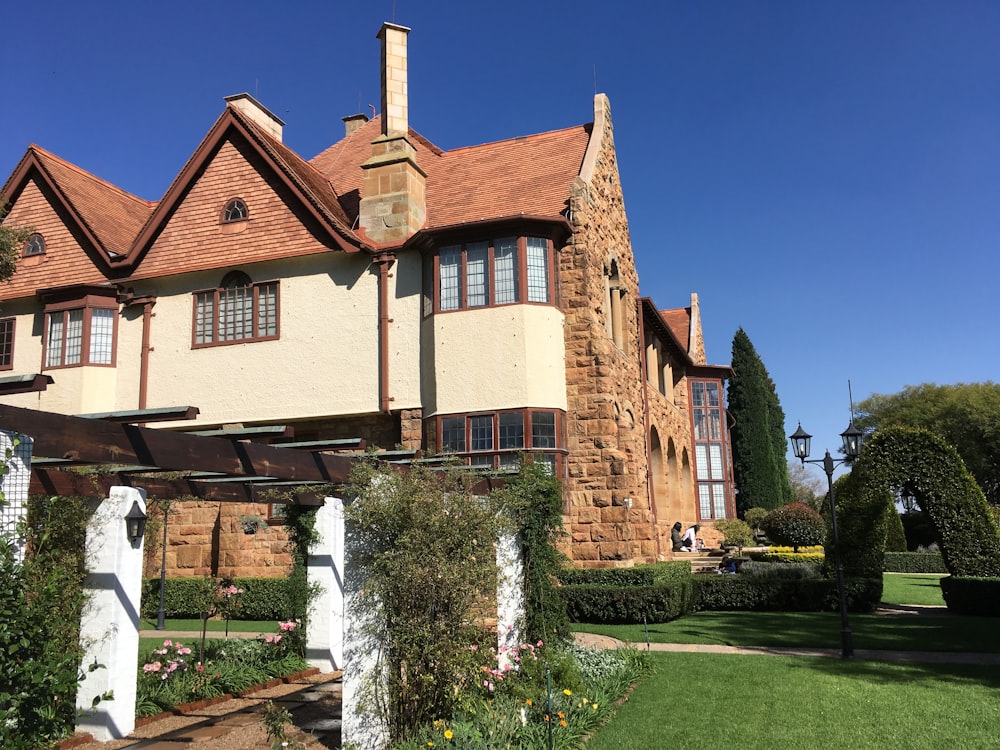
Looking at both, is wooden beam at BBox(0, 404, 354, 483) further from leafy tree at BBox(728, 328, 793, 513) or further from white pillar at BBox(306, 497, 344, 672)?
leafy tree at BBox(728, 328, 793, 513)

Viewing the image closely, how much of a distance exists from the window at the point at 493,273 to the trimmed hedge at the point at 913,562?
23.9 meters

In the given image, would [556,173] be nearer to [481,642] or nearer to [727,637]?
[727,637]

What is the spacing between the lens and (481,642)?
313 inches

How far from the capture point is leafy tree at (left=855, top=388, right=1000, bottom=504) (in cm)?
4912

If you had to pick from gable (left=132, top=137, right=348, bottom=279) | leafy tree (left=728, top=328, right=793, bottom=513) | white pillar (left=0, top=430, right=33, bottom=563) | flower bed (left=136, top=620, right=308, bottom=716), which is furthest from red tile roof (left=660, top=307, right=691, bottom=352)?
white pillar (left=0, top=430, right=33, bottom=563)

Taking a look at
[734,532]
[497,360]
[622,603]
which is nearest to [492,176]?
[497,360]

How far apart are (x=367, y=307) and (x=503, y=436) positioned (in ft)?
16.3

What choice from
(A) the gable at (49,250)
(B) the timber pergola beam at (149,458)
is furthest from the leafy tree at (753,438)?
(B) the timber pergola beam at (149,458)

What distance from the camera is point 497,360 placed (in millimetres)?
18656

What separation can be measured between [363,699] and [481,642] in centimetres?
123

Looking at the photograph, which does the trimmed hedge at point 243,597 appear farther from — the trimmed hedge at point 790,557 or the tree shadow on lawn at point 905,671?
the trimmed hedge at point 790,557

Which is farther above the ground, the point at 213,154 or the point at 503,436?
the point at 213,154

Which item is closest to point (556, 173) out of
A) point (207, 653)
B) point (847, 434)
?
point (847, 434)

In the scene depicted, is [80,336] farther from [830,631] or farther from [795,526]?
[795,526]
